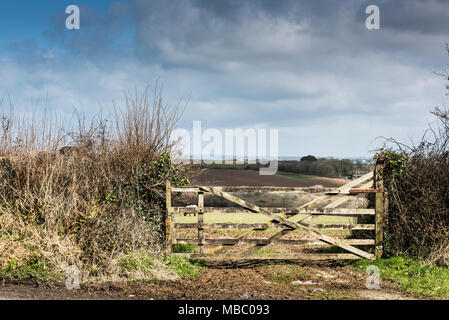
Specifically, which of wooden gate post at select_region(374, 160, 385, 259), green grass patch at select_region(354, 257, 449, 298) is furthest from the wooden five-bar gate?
green grass patch at select_region(354, 257, 449, 298)

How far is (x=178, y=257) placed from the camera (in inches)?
391

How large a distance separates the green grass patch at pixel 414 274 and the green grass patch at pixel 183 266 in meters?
3.93

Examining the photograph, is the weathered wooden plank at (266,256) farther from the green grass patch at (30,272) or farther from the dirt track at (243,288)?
the green grass patch at (30,272)

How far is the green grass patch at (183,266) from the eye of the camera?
→ 29.7 feet

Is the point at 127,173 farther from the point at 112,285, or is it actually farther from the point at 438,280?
the point at 438,280

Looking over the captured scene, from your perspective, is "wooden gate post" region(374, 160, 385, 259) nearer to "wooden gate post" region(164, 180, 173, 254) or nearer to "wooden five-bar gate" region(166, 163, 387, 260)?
"wooden five-bar gate" region(166, 163, 387, 260)

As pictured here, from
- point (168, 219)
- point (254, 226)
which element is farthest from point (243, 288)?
point (168, 219)

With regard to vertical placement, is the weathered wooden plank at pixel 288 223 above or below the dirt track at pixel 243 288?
above

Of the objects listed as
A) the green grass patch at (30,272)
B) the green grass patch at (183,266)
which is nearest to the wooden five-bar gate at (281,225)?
the green grass patch at (183,266)

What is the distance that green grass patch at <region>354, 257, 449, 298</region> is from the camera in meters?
8.16

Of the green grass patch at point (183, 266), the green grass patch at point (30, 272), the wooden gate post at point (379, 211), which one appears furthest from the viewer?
the wooden gate post at point (379, 211)

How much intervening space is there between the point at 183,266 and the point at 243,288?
6.36 ft

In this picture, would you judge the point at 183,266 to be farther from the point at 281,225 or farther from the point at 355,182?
the point at 355,182

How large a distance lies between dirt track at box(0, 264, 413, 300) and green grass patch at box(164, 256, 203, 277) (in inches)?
9.1
